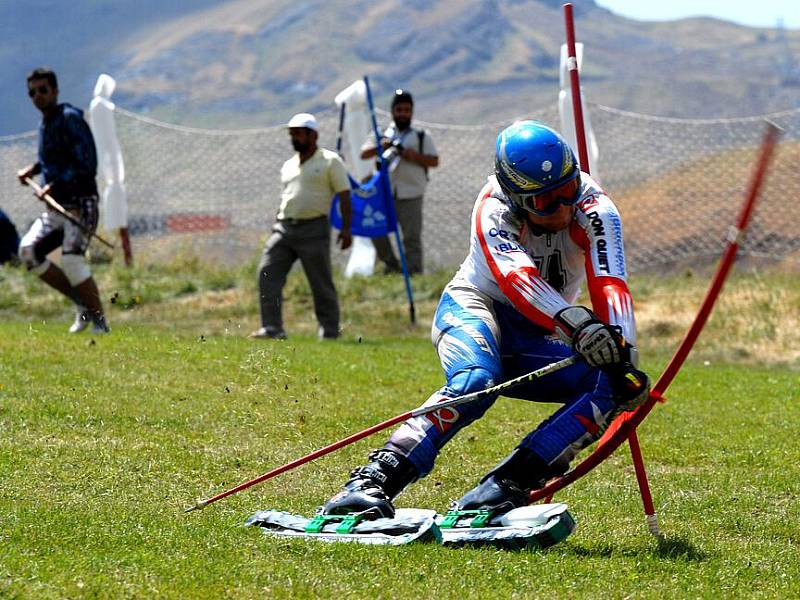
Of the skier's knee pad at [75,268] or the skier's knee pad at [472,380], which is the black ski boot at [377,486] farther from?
the skier's knee pad at [75,268]

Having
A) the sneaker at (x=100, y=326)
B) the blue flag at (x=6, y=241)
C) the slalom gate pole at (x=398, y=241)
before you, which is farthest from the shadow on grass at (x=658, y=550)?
the blue flag at (x=6, y=241)

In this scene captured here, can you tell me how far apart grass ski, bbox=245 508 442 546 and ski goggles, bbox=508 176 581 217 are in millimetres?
1491

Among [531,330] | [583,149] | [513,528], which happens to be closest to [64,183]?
[583,149]

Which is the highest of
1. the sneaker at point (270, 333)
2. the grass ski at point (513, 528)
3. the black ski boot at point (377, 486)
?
the black ski boot at point (377, 486)

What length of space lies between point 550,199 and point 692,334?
3.08ft

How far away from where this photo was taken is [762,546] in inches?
257

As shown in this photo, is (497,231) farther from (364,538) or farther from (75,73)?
(75,73)

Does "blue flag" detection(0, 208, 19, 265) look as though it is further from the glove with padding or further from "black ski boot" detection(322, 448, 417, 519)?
the glove with padding

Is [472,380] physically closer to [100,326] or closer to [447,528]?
[447,528]

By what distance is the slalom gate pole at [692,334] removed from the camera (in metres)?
5.46

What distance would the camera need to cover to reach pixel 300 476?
7.98m

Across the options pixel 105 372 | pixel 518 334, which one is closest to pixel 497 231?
pixel 518 334

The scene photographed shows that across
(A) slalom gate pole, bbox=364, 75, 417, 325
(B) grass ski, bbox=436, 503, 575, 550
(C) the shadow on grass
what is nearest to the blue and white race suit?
(B) grass ski, bbox=436, 503, 575, 550

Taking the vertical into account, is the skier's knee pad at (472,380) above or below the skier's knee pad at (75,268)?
below
